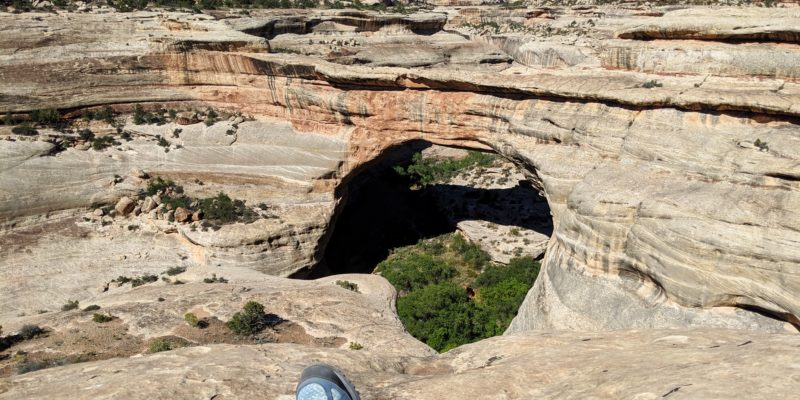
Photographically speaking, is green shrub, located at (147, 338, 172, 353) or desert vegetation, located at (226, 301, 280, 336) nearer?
green shrub, located at (147, 338, 172, 353)

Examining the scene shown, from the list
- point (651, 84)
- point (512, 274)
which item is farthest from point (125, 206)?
point (651, 84)

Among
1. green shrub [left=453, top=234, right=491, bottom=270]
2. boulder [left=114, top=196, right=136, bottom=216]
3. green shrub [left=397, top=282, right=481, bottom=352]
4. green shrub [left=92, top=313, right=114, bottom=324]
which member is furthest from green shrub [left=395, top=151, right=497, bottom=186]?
green shrub [left=92, top=313, right=114, bottom=324]

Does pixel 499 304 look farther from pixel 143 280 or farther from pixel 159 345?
pixel 143 280

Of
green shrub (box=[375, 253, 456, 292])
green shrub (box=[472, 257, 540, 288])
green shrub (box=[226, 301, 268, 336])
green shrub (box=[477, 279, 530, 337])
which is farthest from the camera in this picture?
green shrub (box=[375, 253, 456, 292])

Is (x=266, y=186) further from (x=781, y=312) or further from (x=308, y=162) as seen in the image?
(x=781, y=312)

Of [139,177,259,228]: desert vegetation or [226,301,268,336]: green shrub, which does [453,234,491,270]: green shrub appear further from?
[226,301,268,336]: green shrub

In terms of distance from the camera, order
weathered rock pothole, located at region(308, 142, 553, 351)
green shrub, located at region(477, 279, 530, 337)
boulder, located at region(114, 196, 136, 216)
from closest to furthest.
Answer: green shrub, located at region(477, 279, 530, 337)
weathered rock pothole, located at region(308, 142, 553, 351)
boulder, located at region(114, 196, 136, 216)
